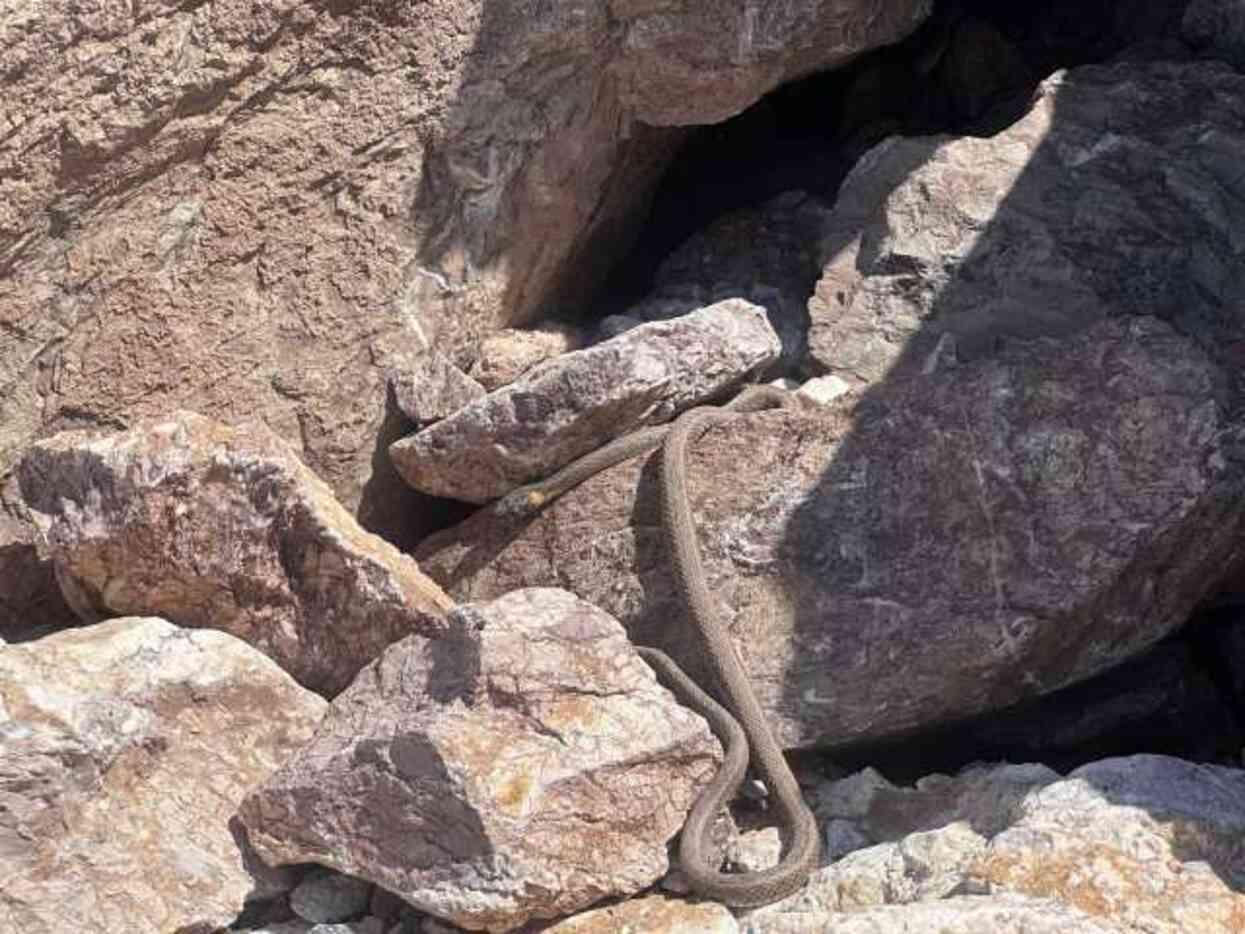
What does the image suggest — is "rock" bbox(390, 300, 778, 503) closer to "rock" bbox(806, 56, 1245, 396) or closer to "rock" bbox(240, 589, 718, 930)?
"rock" bbox(806, 56, 1245, 396)

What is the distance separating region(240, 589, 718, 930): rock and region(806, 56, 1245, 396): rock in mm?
1306

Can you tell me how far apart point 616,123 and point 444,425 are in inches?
47.7

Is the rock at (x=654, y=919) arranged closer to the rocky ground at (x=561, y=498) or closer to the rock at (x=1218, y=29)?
the rocky ground at (x=561, y=498)

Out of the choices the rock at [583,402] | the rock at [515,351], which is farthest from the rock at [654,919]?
the rock at [515,351]

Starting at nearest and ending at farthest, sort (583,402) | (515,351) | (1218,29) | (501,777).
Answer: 1. (501,777)
2. (583,402)
3. (515,351)
4. (1218,29)

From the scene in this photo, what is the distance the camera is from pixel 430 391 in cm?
506

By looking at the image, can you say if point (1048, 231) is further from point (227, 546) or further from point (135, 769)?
point (135, 769)

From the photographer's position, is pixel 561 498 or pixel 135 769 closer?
pixel 135 769

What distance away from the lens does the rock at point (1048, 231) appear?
4973 mm

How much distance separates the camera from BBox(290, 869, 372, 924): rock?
410 cm

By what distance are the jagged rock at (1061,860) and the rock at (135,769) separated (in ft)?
3.92

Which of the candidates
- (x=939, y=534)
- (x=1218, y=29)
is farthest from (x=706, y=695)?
(x=1218, y=29)

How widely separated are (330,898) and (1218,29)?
12.6 feet

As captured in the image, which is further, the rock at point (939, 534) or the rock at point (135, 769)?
the rock at point (939, 534)
